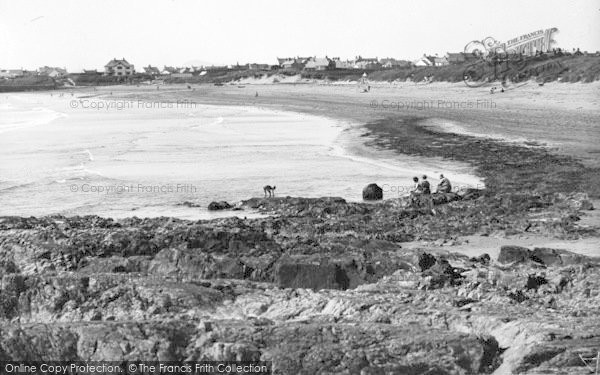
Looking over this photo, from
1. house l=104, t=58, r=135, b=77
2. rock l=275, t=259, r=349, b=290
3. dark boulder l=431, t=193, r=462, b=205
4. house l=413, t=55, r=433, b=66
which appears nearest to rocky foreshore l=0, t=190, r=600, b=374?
rock l=275, t=259, r=349, b=290

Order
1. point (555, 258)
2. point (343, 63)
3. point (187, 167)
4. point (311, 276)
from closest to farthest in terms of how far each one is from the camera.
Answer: point (311, 276) < point (555, 258) < point (187, 167) < point (343, 63)

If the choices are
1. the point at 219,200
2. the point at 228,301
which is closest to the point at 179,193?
the point at 219,200

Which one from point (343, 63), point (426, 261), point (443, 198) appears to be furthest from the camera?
point (343, 63)

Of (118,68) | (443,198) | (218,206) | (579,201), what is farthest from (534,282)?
(118,68)

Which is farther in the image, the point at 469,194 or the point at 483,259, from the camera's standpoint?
the point at 469,194

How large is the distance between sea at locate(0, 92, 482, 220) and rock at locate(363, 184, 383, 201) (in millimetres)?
442

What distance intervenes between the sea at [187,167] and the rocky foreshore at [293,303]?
6427mm

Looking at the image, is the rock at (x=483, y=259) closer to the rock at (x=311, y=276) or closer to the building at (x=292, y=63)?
the rock at (x=311, y=276)

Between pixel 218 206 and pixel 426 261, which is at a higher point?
pixel 426 261

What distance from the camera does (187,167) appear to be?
2617cm

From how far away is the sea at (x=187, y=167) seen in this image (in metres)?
19.7

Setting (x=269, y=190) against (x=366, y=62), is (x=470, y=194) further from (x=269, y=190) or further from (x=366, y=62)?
(x=366, y=62)

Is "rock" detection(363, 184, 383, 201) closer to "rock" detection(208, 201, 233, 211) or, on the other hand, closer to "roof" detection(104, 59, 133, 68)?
"rock" detection(208, 201, 233, 211)

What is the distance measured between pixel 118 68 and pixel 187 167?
16547 centimetres
